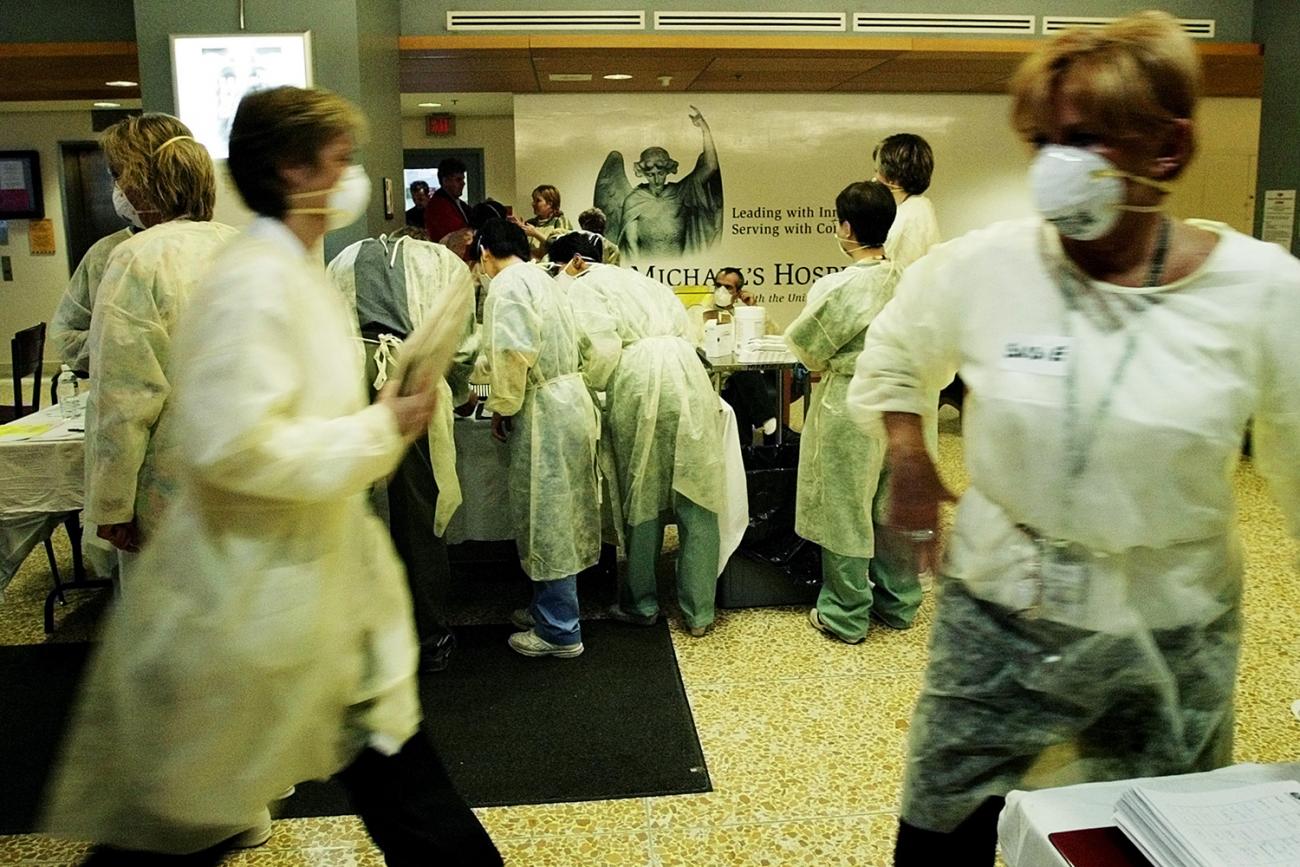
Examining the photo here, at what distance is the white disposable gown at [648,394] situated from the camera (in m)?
3.29

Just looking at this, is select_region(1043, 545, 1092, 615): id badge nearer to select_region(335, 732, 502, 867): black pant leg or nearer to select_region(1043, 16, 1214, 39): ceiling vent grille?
select_region(335, 732, 502, 867): black pant leg

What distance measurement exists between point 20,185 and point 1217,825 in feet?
34.9

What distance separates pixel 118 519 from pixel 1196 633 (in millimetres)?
1903

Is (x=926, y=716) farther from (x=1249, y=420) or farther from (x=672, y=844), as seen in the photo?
(x=672, y=844)

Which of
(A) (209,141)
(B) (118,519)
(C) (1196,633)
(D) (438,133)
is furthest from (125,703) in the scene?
(D) (438,133)

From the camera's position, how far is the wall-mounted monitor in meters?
9.16

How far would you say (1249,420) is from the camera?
1.09 metres

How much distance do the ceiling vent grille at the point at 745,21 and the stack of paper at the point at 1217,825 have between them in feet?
19.1

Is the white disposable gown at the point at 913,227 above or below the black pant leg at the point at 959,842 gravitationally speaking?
above

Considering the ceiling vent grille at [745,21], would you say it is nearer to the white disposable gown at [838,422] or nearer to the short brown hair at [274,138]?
the white disposable gown at [838,422]

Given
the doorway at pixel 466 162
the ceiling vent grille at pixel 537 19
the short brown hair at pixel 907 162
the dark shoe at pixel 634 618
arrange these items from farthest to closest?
the doorway at pixel 466 162 → the ceiling vent grille at pixel 537 19 → the short brown hair at pixel 907 162 → the dark shoe at pixel 634 618

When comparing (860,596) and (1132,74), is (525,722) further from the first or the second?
(1132,74)

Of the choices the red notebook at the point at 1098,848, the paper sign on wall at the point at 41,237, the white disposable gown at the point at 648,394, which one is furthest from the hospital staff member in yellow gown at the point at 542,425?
the paper sign on wall at the point at 41,237

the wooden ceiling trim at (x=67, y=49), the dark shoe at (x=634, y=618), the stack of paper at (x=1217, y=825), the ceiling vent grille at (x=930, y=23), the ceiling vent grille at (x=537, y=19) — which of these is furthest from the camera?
the ceiling vent grille at (x=930, y=23)
